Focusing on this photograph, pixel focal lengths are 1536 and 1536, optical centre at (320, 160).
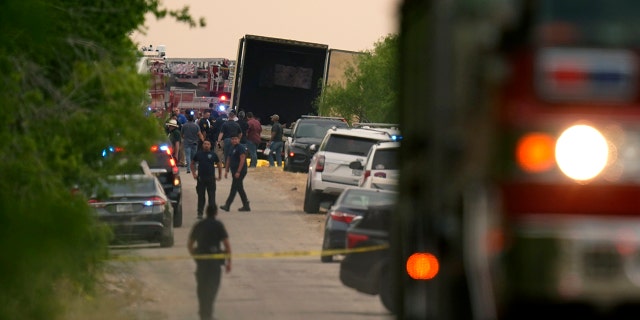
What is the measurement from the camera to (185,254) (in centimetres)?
2323

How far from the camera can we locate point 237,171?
2930 centimetres

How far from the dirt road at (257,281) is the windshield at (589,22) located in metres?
12.6

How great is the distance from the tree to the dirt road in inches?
153

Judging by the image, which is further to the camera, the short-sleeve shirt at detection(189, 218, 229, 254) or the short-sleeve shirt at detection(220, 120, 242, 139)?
the short-sleeve shirt at detection(220, 120, 242, 139)

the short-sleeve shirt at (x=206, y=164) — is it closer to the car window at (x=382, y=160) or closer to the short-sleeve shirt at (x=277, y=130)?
the car window at (x=382, y=160)

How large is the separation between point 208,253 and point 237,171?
428 inches

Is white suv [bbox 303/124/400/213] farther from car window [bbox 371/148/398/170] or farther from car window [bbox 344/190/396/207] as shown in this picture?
car window [bbox 344/190/396/207]

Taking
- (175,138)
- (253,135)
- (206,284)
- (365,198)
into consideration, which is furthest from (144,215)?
(253,135)

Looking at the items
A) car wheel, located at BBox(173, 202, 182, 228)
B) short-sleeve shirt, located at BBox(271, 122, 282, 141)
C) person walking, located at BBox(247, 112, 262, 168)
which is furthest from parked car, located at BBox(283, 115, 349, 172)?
car wheel, located at BBox(173, 202, 182, 228)

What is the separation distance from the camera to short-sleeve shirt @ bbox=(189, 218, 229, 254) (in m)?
18.0

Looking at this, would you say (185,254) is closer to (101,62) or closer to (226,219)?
(226,219)

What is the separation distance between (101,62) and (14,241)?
4.99 m

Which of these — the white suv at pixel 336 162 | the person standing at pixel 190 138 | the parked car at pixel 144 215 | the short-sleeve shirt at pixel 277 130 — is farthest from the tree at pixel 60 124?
the short-sleeve shirt at pixel 277 130

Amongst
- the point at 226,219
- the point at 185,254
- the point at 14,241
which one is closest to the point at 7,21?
the point at 14,241
